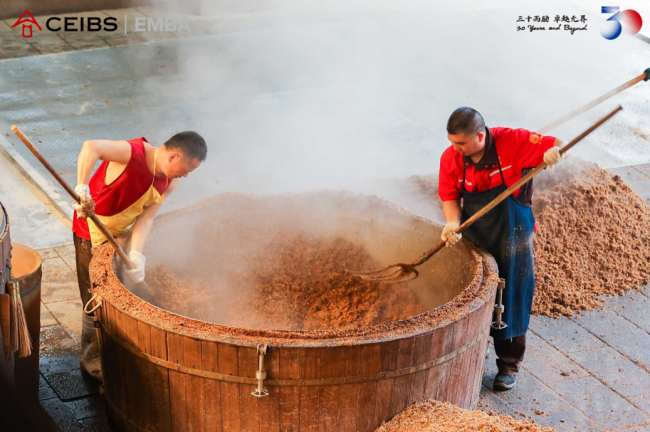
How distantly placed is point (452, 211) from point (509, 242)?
0.32 m

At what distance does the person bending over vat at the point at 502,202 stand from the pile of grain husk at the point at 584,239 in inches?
32.7

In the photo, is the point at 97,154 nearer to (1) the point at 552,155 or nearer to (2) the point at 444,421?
(2) the point at 444,421

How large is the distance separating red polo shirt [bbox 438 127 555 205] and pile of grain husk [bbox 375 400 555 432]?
1.11 metres

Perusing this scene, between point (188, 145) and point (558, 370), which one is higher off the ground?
point (188, 145)

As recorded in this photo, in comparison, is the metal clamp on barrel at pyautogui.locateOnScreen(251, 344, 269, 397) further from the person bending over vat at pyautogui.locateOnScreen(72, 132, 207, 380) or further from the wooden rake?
the wooden rake

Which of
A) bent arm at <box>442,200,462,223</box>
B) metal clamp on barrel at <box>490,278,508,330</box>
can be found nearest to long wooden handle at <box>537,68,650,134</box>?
bent arm at <box>442,200,462,223</box>

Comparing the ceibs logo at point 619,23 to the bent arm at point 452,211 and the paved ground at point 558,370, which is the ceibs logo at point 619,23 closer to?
the paved ground at point 558,370

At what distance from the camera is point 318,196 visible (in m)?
4.06

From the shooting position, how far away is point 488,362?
3.83m

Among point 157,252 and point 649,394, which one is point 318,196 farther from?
point 649,394

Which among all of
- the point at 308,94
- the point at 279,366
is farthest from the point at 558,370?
the point at 308,94

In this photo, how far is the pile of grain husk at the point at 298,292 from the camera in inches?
140

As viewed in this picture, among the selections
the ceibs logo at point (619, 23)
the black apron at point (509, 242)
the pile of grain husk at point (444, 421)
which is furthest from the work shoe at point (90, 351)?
the ceibs logo at point (619, 23)

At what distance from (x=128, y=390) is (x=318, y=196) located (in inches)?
65.5
